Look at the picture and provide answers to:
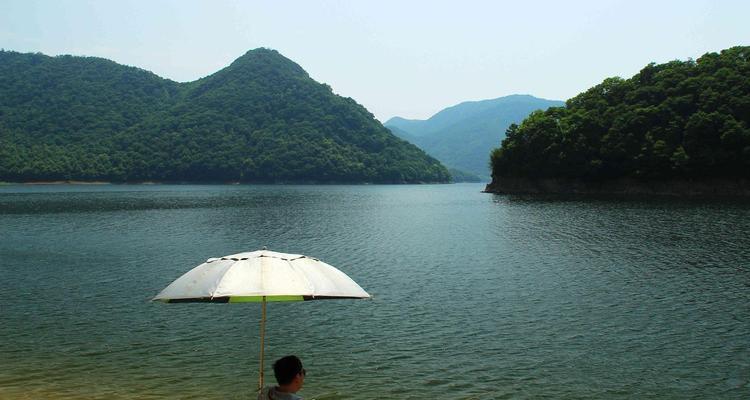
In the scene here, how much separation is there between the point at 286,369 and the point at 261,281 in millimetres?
1625

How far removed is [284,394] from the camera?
7.73 m

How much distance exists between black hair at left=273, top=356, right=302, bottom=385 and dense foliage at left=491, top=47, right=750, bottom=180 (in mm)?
116841

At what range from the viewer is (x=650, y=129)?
12456cm

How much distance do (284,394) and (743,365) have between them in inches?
624

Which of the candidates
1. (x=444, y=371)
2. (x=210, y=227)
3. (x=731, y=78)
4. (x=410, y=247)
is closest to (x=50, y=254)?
(x=210, y=227)

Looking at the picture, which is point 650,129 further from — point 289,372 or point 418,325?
point 289,372

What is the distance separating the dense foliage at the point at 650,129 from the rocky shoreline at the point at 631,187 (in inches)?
54.3

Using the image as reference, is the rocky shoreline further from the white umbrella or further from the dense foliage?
the white umbrella


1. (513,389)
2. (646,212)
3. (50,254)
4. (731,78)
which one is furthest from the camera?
(731,78)

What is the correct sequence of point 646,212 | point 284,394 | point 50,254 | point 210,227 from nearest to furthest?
point 284,394
point 50,254
point 210,227
point 646,212

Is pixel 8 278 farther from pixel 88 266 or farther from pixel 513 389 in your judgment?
pixel 513 389

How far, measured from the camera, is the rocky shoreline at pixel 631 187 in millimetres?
106556

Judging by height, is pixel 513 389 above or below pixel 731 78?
below

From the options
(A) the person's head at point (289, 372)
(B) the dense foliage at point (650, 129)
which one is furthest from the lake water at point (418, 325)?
(B) the dense foliage at point (650, 129)
